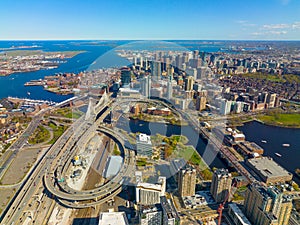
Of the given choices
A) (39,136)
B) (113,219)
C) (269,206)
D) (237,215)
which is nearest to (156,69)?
(39,136)

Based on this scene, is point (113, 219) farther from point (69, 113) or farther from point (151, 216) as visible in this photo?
point (69, 113)

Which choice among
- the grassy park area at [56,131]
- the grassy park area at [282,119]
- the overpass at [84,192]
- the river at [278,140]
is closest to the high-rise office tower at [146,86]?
the grassy park area at [56,131]

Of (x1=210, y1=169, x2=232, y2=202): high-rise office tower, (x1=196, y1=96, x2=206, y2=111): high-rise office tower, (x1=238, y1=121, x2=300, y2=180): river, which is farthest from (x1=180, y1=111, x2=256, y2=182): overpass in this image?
(x1=238, y1=121, x2=300, y2=180): river

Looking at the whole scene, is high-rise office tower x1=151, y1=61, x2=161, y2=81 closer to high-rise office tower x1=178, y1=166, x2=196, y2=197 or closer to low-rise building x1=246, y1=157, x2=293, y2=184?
low-rise building x1=246, y1=157, x2=293, y2=184

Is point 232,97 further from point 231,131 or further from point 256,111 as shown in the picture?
point 231,131

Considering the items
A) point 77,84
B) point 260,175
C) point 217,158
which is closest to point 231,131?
point 217,158

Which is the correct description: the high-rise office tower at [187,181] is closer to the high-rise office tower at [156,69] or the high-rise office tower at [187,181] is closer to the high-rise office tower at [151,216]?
the high-rise office tower at [151,216]
